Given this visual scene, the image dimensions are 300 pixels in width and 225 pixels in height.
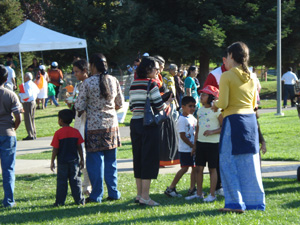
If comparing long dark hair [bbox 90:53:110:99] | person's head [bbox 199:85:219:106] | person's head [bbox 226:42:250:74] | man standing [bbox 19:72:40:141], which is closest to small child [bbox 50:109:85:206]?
long dark hair [bbox 90:53:110:99]

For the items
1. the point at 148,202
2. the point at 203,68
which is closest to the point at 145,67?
the point at 148,202

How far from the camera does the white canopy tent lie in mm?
19281

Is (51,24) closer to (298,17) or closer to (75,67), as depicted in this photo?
(298,17)

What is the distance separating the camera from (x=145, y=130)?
6555 millimetres

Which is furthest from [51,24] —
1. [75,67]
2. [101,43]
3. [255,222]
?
[255,222]

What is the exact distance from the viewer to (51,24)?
31078 millimetres

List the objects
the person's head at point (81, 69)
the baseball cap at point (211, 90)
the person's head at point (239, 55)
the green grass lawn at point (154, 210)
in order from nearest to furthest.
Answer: the green grass lawn at point (154, 210), the person's head at point (239, 55), the baseball cap at point (211, 90), the person's head at point (81, 69)

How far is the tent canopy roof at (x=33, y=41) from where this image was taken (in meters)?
19.3

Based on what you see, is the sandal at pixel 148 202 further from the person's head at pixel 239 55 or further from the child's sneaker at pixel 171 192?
the person's head at pixel 239 55

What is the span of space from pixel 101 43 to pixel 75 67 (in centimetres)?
2184

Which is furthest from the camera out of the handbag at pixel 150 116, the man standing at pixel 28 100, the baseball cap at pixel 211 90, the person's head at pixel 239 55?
the man standing at pixel 28 100

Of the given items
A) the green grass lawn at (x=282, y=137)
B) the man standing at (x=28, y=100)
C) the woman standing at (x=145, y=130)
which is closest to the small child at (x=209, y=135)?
the woman standing at (x=145, y=130)

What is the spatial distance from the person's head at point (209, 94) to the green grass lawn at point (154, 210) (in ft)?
4.28

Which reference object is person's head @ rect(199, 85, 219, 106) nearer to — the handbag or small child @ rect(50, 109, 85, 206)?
the handbag
